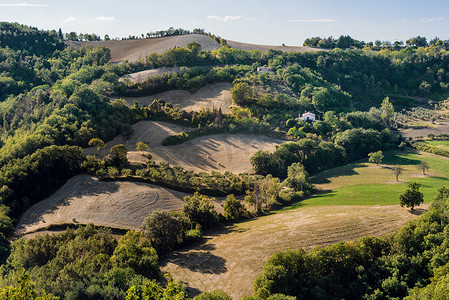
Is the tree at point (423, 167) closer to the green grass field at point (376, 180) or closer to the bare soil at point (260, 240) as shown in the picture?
the green grass field at point (376, 180)

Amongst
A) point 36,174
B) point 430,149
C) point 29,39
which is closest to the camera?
point 36,174

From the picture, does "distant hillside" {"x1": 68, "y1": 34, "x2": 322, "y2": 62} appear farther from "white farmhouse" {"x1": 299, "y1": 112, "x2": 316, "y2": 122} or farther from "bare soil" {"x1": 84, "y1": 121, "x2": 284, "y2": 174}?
"white farmhouse" {"x1": 299, "y1": 112, "x2": 316, "y2": 122}

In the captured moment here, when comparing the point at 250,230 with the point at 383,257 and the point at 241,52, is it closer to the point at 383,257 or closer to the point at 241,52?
the point at 383,257

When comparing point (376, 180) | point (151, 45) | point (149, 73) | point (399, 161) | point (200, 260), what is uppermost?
point (151, 45)

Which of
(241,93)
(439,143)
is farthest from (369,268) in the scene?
(439,143)

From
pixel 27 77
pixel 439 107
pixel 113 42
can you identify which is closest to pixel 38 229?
pixel 27 77

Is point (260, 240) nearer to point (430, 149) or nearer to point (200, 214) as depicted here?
point (200, 214)
